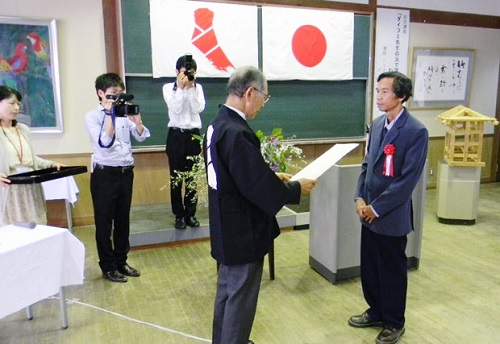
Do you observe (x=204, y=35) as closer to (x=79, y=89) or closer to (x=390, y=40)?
(x=79, y=89)

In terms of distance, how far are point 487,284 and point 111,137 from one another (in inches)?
117

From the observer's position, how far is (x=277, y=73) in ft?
16.2

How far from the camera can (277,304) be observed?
2.80 metres

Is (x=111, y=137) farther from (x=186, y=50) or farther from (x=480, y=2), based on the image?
(x=480, y=2)

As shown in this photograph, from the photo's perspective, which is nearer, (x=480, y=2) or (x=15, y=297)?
(x=15, y=297)

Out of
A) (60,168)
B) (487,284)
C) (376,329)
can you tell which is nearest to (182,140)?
(60,168)

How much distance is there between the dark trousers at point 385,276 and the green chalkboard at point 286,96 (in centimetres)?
287

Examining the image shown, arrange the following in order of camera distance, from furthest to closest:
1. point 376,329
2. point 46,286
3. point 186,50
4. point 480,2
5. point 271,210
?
point 480,2, point 186,50, point 376,329, point 46,286, point 271,210

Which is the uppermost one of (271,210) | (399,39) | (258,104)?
(399,39)

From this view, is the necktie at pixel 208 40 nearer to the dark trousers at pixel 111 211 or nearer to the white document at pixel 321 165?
the dark trousers at pixel 111 211

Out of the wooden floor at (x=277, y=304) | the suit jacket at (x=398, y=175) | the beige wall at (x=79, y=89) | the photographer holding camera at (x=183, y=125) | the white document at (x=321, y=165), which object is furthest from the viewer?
the beige wall at (x=79, y=89)

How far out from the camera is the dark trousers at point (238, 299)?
70.9 inches

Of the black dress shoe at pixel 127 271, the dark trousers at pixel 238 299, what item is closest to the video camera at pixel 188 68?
the black dress shoe at pixel 127 271

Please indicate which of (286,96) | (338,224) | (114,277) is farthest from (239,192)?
(286,96)
